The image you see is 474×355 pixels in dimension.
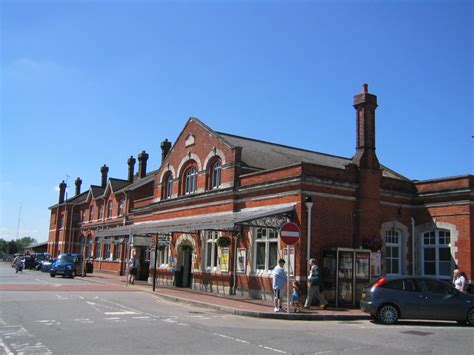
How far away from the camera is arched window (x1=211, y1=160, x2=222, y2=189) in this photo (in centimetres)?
2627

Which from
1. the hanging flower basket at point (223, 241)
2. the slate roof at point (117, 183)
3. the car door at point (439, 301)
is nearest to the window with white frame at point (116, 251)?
the slate roof at point (117, 183)

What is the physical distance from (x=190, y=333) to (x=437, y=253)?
1534cm

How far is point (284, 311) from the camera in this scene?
658 inches

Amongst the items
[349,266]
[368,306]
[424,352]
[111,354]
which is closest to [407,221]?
[349,266]

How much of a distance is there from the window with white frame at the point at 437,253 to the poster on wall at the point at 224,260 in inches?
368

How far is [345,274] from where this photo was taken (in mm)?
19078

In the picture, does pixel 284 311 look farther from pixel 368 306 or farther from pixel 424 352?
pixel 424 352

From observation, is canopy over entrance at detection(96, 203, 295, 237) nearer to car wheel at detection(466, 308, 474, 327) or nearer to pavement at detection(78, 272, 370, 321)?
pavement at detection(78, 272, 370, 321)

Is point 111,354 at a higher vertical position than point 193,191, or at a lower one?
lower

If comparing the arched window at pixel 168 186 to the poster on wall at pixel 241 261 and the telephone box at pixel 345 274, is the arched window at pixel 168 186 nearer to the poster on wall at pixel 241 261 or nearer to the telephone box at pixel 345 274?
the poster on wall at pixel 241 261

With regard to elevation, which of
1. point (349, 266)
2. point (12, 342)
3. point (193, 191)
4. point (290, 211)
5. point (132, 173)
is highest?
point (132, 173)

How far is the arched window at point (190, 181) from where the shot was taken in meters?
28.8

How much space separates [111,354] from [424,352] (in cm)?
626

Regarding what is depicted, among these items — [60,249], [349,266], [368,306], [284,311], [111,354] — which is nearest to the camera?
[111,354]
